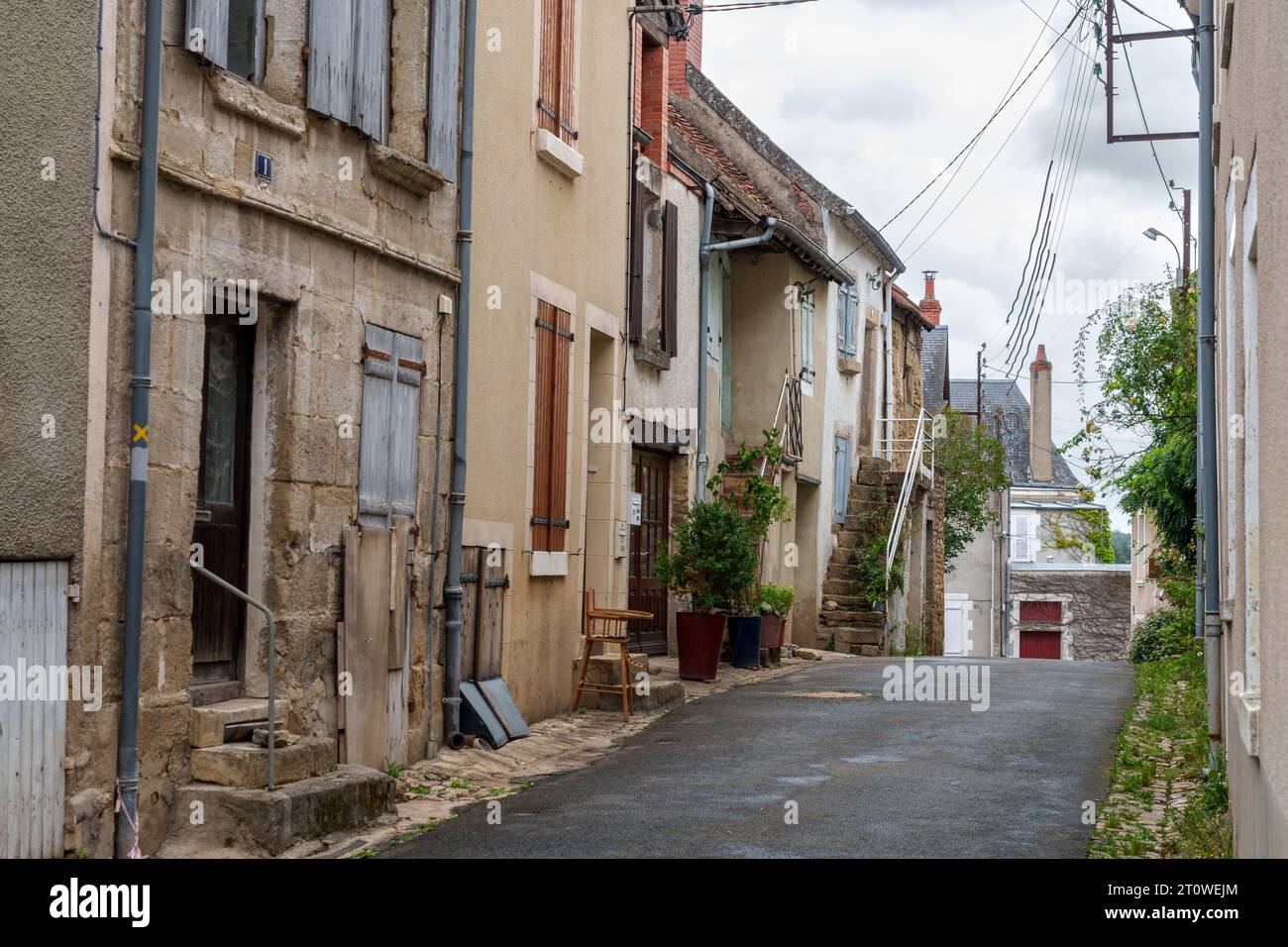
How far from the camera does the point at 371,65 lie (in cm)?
882

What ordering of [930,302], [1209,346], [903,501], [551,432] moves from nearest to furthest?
[1209,346], [551,432], [903,501], [930,302]

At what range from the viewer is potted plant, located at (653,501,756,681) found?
14047 millimetres

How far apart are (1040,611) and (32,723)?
40.1m

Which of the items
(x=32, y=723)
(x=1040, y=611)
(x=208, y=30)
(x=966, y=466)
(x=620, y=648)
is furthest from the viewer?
(x=1040, y=611)

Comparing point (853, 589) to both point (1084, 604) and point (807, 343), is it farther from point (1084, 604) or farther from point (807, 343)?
point (1084, 604)

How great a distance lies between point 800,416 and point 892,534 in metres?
3.29

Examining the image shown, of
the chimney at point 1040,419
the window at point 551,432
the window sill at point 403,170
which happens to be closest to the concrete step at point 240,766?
the window sill at point 403,170

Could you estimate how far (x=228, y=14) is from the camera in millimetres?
7754

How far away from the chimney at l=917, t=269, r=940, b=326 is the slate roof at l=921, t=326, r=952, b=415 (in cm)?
59

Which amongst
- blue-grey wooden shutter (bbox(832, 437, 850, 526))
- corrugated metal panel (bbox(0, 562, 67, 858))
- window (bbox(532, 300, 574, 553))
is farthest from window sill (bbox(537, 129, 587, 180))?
blue-grey wooden shutter (bbox(832, 437, 850, 526))

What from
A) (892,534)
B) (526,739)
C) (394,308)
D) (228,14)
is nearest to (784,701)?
(526,739)

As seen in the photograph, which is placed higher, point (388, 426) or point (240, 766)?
point (388, 426)

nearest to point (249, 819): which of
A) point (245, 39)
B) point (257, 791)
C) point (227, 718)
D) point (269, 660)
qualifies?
point (257, 791)

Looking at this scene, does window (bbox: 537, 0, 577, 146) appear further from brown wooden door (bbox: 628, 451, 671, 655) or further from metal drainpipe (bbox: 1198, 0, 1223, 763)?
metal drainpipe (bbox: 1198, 0, 1223, 763)
